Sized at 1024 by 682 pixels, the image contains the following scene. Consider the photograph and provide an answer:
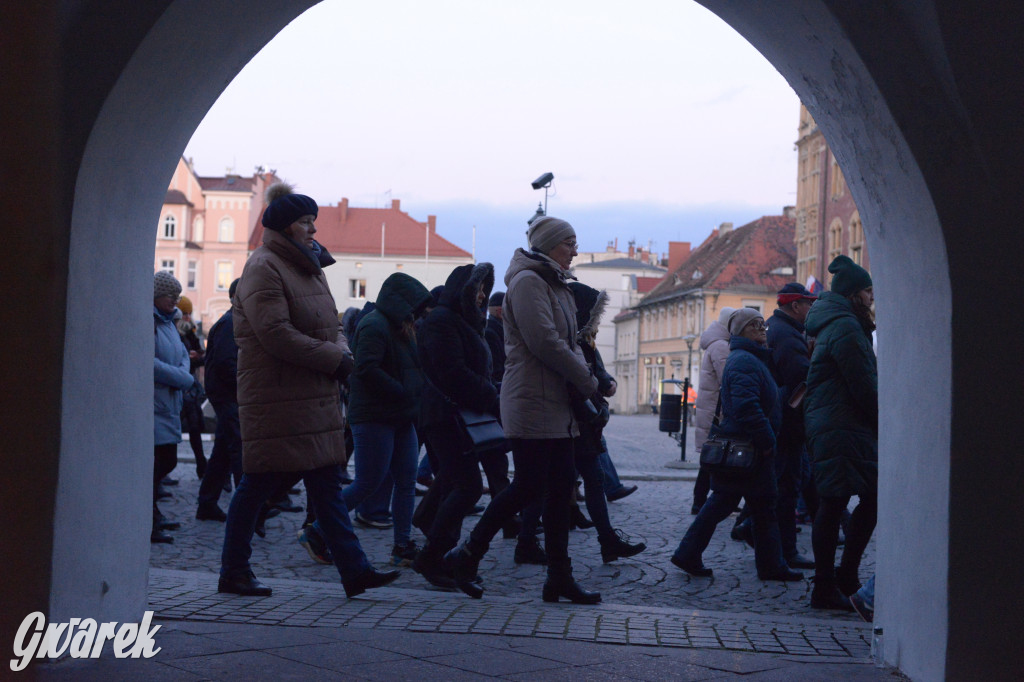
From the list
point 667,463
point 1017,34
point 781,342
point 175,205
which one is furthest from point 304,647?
point 175,205

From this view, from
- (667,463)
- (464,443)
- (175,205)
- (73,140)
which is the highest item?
(175,205)

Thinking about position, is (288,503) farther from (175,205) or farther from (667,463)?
(175,205)

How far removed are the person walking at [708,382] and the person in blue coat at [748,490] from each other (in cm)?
248

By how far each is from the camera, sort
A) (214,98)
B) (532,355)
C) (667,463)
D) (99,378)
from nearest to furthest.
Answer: (99,378)
(214,98)
(532,355)
(667,463)

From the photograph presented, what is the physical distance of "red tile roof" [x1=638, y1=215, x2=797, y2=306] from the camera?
235 ft

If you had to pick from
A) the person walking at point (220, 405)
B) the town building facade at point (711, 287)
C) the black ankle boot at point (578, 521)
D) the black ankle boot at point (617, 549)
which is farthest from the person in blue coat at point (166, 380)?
the town building facade at point (711, 287)

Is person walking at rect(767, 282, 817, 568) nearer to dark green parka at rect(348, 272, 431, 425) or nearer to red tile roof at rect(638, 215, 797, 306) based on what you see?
dark green parka at rect(348, 272, 431, 425)

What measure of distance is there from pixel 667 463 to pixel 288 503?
28.3ft

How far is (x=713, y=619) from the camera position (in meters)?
5.90

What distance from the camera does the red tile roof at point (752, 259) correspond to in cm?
7162

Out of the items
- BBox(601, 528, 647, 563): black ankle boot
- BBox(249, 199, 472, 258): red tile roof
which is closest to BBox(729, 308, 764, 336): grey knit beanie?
BBox(601, 528, 647, 563): black ankle boot

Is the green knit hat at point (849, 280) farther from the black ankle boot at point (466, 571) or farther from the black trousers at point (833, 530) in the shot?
the black ankle boot at point (466, 571)

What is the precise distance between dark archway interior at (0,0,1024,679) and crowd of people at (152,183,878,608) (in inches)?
39.3

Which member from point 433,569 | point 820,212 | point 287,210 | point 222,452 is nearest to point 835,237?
point 820,212
